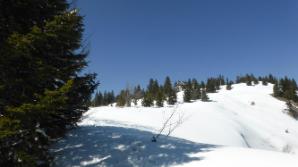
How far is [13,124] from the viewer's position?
820cm

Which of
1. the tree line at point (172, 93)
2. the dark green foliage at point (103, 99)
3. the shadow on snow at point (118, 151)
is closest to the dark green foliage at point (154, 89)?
the tree line at point (172, 93)

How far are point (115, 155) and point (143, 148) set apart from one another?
4.01 ft

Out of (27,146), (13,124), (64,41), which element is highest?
(64,41)

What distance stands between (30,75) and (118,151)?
475cm

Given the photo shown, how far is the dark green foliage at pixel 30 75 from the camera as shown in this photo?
8242mm

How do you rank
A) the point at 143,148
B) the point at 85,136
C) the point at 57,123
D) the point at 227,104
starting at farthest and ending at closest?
the point at 227,104 → the point at 85,136 → the point at 143,148 → the point at 57,123

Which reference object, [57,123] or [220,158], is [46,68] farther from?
[220,158]

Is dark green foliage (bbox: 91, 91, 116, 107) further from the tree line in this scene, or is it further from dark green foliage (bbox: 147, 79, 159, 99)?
dark green foliage (bbox: 147, 79, 159, 99)

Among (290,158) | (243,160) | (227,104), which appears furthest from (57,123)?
(227,104)

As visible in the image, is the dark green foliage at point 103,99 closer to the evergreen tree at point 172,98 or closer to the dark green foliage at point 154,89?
the dark green foliage at point 154,89

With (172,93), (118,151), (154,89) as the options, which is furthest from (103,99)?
(118,151)

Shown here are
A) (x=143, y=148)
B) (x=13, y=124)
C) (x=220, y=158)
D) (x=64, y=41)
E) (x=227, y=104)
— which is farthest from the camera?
(x=227, y=104)

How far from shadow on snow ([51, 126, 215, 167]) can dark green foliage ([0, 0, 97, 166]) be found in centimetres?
142

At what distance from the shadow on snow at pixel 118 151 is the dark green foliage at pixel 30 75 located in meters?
1.42
